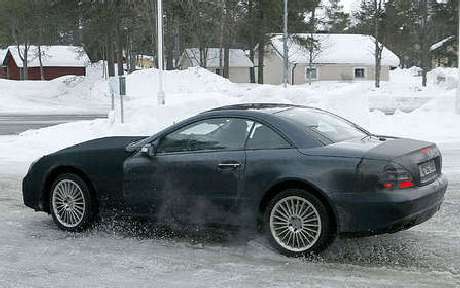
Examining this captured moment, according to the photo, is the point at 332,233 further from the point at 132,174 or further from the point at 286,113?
the point at 132,174

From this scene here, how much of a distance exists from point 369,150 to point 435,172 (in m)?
0.80

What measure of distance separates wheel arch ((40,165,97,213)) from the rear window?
87.7 inches

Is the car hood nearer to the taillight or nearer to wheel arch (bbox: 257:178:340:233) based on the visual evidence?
the taillight

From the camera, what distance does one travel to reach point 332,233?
560 centimetres

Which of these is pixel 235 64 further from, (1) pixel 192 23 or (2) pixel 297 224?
(2) pixel 297 224

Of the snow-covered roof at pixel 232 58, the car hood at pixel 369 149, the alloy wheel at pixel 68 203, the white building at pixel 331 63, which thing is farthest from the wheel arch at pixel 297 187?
the snow-covered roof at pixel 232 58

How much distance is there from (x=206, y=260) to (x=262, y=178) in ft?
3.01

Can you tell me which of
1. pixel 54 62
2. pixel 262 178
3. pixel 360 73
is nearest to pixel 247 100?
pixel 262 178

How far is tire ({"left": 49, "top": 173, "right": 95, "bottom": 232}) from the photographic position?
266 inches

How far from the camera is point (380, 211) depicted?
5.30 metres

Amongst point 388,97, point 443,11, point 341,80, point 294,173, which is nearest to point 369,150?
point 294,173

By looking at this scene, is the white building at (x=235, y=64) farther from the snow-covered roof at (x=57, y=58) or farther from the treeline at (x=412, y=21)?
the snow-covered roof at (x=57, y=58)

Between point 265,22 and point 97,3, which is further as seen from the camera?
point 265,22

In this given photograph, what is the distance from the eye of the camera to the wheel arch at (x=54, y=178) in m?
6.76
